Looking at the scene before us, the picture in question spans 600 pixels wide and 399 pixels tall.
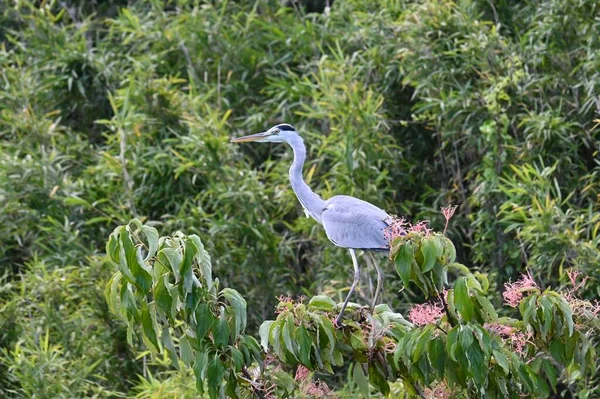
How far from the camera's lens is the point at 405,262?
3752 mm

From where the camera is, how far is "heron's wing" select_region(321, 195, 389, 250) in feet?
16.4

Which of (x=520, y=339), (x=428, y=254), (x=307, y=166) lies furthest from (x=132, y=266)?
(x=307, y=166)

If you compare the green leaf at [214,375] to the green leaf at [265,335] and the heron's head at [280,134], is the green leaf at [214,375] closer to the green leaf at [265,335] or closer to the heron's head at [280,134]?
the green leaf at [265,335]

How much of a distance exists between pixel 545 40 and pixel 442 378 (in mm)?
4389

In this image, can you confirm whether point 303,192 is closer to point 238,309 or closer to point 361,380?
point 361,380

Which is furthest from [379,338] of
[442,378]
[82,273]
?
[82,273]

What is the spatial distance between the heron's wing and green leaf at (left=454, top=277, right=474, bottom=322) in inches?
45.9

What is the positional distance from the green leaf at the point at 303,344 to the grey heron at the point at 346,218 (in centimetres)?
80

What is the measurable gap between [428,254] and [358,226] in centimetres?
129

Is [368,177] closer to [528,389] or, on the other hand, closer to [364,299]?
[364,299]

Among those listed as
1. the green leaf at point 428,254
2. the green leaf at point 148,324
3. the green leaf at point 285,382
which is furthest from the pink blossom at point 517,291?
the green leaf at point 148,324

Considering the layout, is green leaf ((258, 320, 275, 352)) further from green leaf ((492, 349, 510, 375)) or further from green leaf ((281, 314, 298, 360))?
green leaf ((492, 349, 510, 375))

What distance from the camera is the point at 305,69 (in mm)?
8492

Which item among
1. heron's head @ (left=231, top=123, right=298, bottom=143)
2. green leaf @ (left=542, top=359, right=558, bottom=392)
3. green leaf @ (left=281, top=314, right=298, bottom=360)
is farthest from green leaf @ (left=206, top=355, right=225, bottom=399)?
heron's head @ (left=231, top=123, right=298, bottom=143)
